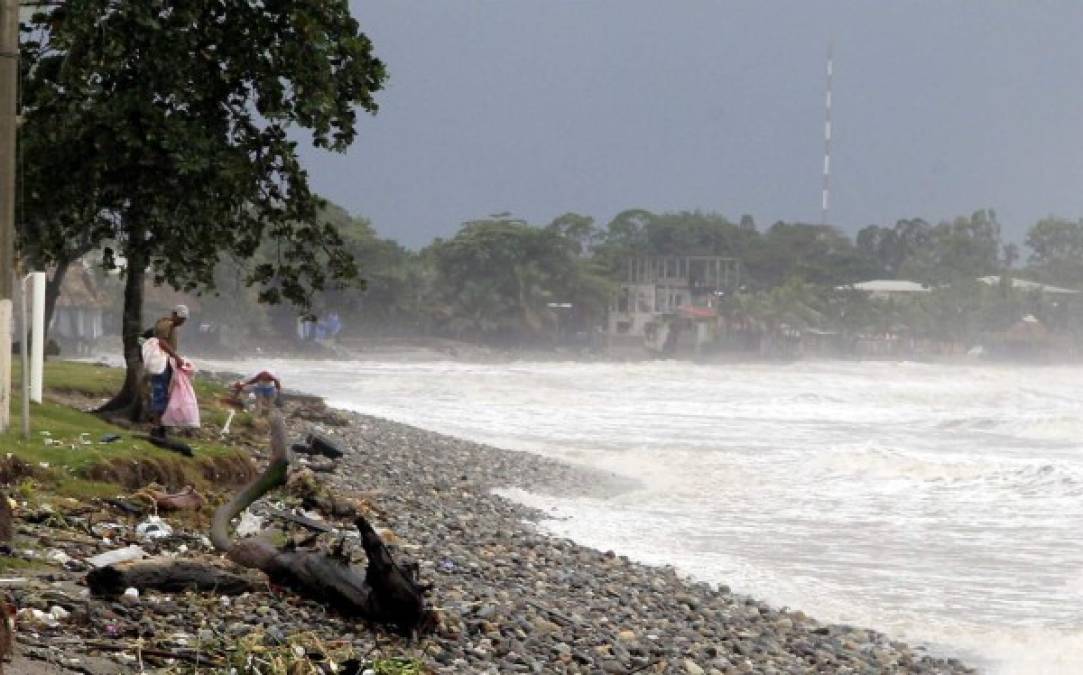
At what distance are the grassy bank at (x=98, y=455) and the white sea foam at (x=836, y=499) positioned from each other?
16.1ft

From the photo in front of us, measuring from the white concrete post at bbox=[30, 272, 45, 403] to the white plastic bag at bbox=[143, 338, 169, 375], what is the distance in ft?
3.70

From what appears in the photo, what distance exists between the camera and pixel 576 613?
44.3 ft

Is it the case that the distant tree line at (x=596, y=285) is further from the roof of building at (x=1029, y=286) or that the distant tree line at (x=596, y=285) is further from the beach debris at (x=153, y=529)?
the beach debris at (x=153, y=529)

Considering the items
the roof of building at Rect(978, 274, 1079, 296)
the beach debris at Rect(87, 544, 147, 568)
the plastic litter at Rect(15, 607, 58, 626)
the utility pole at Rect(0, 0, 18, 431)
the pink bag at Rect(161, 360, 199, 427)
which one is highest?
the roof of building at Rect(978, 274, 1079, 296)

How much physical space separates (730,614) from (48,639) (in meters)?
8.15

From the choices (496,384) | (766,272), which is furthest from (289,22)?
(766,272)

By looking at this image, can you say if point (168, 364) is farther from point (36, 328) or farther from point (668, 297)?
point (668, 297)

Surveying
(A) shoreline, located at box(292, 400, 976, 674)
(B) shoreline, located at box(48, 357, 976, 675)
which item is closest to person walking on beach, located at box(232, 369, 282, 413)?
(B) shoreline, located at box(48, 357, 976, 675)

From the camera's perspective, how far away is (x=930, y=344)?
161m

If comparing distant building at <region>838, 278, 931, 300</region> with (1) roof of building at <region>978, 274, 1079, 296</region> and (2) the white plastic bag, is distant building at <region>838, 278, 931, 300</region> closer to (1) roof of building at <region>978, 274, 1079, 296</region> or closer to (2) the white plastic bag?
(1) roof of building at <region>978, 274, 1079, 296</region>

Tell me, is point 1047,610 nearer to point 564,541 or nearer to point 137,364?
point 564,541

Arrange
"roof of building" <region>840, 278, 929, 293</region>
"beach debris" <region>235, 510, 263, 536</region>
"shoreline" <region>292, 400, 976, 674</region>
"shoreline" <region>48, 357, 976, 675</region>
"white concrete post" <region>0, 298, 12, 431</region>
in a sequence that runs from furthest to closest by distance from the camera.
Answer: "roof of building" <region>840, 278, 929, 293</region> < "white concrete post" <region>0, 298, 12, 431</region> < "beach debris" <region>235, 510, 263, 536</region> < "shoreline" <region>292, 400, 976, 674</region> < "shoreline" <region>48, 357, 976, 675</region>

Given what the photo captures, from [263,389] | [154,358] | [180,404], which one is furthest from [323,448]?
[154,358]

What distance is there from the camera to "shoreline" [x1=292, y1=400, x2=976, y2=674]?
1155cm
